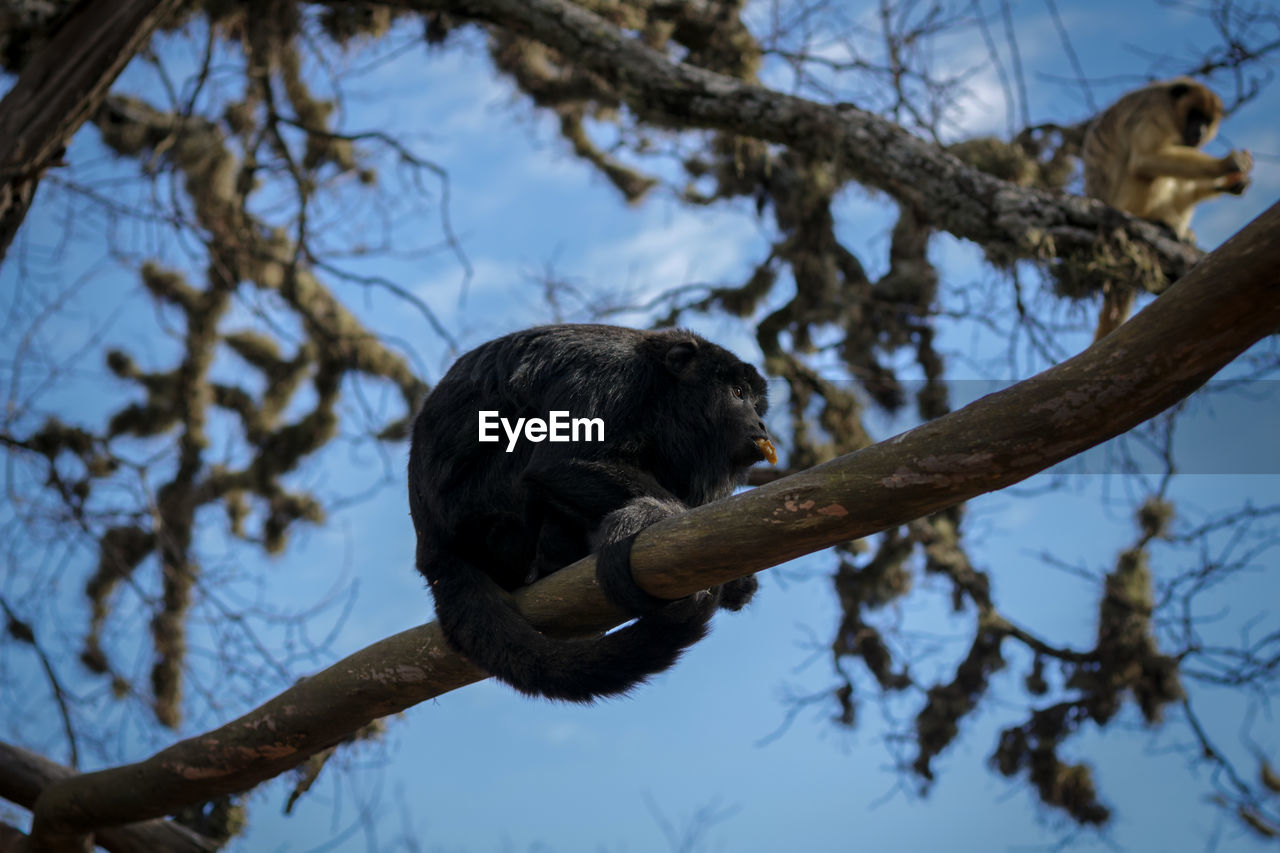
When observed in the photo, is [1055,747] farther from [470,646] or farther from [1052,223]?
[470,646]

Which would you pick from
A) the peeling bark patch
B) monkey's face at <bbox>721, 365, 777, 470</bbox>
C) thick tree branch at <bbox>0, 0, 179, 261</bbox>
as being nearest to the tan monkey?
monkey's face at <bbox>721, 365, 777, 470</bbox>

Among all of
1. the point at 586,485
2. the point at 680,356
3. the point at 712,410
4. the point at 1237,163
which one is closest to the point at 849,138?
the point at 680,356

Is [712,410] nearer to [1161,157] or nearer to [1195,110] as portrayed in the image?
[1161,157]

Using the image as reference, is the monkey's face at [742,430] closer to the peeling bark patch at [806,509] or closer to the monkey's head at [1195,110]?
the peeling bark patch at [806,509]

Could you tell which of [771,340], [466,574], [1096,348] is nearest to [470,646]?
[466,574]

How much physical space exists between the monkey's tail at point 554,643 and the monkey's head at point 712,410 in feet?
2.08

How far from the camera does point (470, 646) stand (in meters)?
3.09

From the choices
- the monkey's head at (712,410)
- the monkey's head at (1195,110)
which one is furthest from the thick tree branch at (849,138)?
the monkey's head at (1195,110)

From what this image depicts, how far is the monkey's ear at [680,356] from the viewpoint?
11.3 feet

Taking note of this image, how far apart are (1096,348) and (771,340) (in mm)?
3859

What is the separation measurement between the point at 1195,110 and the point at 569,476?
21.4 feet

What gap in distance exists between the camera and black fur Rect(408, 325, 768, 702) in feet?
9.44

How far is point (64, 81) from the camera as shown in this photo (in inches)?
198

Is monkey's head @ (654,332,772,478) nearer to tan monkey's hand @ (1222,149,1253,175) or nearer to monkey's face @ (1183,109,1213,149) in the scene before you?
tan monkey's hand @ (1222,149,1253,175)
